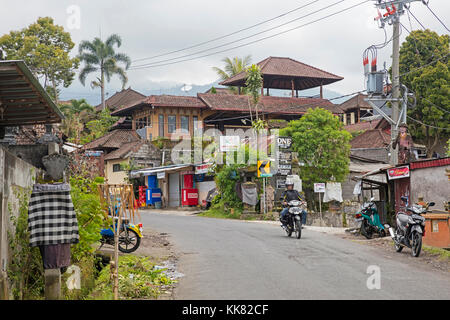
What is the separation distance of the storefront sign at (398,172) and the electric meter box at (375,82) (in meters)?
4.95

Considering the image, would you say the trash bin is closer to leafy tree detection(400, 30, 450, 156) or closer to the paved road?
the paved road

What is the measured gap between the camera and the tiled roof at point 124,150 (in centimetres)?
4322

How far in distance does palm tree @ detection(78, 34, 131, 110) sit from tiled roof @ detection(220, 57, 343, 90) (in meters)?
16.0

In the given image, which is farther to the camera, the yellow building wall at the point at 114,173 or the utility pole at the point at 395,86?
the yellow building wall at the point at 114,173

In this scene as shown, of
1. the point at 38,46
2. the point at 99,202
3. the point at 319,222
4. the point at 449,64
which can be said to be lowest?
the point at 319,222

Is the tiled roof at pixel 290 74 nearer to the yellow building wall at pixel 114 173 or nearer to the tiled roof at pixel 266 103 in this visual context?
the tiled roof at pixel 266 103

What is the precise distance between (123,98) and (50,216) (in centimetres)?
5234

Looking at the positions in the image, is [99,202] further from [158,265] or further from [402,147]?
[402,147]

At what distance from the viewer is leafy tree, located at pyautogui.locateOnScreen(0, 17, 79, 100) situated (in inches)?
1602

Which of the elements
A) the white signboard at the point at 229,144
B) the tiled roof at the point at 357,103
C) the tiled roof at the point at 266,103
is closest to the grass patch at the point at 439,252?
the white signboard at the point at 229,144

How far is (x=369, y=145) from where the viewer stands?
3969 cm

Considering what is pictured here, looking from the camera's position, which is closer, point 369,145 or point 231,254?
point 231,254

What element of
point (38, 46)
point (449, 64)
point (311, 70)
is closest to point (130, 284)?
point (449, 64)

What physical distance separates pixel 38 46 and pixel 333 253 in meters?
34.1
